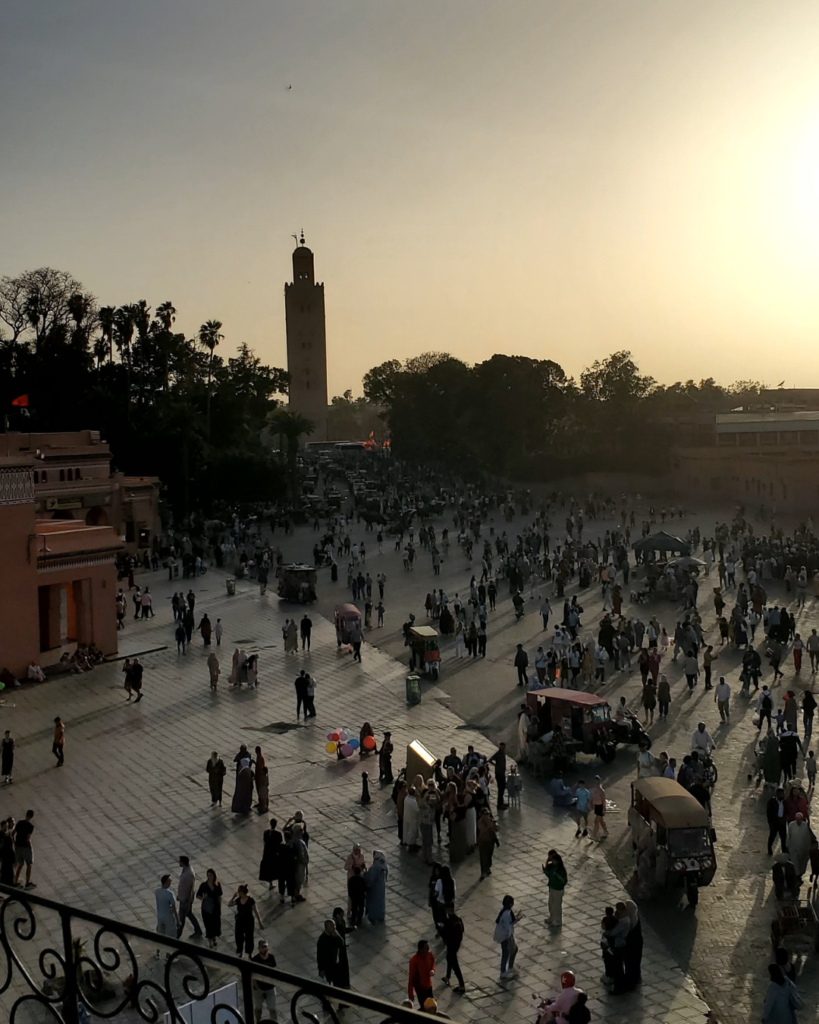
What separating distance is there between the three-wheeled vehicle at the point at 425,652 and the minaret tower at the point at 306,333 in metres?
87.4

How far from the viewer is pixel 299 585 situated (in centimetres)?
3153

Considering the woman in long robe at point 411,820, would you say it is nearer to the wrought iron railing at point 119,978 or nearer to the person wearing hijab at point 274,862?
the person wearing hijab at point 274,862

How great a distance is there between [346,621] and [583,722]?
31.6ft

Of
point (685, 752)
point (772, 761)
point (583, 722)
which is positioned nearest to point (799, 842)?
point (772, 761)

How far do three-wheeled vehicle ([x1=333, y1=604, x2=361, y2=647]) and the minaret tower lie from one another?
85.0 meters

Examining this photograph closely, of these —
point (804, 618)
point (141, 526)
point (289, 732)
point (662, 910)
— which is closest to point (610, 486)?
point (141, 526)

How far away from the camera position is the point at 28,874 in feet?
40.2

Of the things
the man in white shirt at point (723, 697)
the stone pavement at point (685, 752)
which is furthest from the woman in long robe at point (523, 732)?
the man in white shirt at point (723, 697)

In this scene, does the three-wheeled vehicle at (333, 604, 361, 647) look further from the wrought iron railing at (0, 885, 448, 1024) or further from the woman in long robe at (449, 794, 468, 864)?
the wrought iron railing at (0, 885, 448, 1024)

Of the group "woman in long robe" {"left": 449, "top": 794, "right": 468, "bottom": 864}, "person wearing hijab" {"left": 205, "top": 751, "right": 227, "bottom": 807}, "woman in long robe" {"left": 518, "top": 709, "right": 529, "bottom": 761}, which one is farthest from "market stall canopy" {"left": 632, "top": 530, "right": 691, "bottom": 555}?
"woman in long robe" {"left": 449, "top": 794, "right": 468, "bottom": 864}

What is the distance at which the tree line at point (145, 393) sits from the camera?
50250 millimetres

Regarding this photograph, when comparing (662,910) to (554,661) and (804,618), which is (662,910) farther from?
(804,618)

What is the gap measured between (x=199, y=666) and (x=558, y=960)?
1498 centimetres

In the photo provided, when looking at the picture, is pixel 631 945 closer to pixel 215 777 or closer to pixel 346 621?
pixel 215 777
